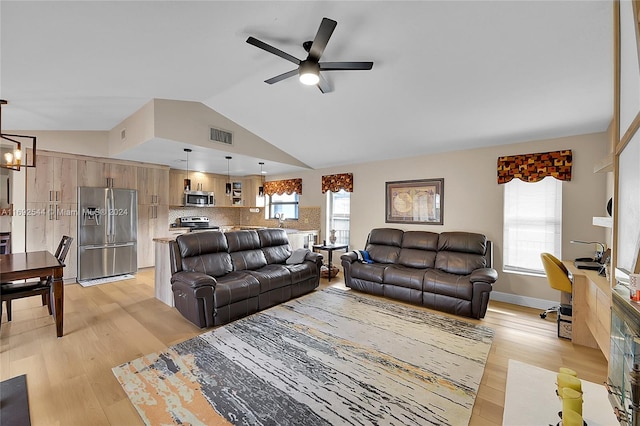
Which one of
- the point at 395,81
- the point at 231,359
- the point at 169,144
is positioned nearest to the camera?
the point at 231,359

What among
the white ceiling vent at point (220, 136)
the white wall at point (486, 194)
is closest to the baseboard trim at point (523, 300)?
the white wall at point (486, 194)

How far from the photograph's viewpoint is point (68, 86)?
2.87 metres

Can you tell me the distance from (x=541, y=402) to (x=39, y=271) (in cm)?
408

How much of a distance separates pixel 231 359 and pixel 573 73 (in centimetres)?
419

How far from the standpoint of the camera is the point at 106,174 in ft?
17.1

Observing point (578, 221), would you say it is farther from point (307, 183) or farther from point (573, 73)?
point (307, 183)

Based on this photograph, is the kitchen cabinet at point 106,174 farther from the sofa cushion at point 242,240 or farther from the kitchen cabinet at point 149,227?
the sofa cushion at point 242,240

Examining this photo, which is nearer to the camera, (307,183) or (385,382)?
(385,382)

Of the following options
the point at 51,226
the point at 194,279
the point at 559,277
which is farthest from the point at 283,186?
the point at 559,277

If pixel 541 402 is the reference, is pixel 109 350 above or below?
below

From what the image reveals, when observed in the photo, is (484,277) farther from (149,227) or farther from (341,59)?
(149,227)

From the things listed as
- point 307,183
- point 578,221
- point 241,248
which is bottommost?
point 241,248

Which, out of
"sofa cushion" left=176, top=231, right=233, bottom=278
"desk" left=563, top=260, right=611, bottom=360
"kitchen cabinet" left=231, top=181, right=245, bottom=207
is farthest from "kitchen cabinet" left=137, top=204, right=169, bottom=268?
"desk" left=563, top=260, right=611, bottom=360

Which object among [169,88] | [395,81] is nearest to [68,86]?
[169,88]
